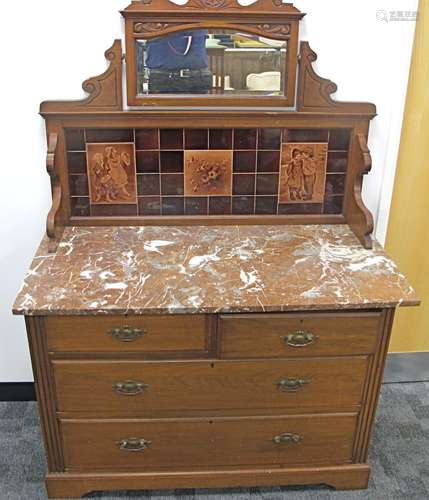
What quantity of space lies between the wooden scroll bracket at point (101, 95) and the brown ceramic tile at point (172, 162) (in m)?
0.22

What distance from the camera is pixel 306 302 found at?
5.08ft

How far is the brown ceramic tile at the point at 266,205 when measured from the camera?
198 cm

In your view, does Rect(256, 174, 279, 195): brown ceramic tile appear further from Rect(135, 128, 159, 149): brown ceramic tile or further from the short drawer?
the short drawer

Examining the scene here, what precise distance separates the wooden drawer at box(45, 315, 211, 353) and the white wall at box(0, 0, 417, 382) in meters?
0.55

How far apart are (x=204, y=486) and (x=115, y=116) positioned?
123cm

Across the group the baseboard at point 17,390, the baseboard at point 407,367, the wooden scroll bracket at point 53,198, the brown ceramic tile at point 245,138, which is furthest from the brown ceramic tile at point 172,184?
the baseboard at point 407,367

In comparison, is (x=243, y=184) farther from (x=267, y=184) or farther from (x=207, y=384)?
(x=207, y=384)

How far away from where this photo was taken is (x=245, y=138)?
6.18 feet

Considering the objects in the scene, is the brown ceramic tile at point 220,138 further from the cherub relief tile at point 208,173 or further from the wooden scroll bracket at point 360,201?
the wooden scroll bracket at point 360,201

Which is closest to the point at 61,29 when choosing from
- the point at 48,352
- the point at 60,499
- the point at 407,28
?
the point at 48,352

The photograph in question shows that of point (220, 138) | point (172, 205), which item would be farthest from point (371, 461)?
point (220, 138)

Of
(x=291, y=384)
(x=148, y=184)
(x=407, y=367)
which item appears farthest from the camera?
(x=407, y=367)

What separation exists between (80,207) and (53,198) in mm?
126

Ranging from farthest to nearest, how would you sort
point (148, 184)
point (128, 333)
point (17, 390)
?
1. point (17, 390)
2. point (148, 184)
3. point (128, 333)
